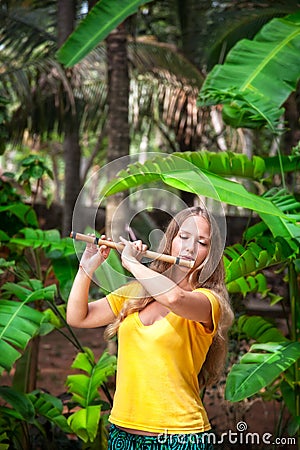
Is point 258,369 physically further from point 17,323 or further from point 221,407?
point 221,407

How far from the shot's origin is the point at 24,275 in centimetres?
471

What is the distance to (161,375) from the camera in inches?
103

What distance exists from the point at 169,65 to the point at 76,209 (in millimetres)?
9206

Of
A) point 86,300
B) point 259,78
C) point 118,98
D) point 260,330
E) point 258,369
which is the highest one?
point 259,78

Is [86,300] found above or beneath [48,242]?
above

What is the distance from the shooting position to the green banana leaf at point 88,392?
4.16 meters

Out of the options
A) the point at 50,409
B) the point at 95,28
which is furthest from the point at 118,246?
the point at 95,28

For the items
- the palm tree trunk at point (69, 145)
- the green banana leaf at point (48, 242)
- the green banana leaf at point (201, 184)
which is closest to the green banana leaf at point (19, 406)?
the green banana leaf at point (48, 242)

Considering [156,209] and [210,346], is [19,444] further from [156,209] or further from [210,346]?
[156,209]

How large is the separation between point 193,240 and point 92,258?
35 centimetres

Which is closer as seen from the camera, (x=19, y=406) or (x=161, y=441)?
(x=161, y=441)

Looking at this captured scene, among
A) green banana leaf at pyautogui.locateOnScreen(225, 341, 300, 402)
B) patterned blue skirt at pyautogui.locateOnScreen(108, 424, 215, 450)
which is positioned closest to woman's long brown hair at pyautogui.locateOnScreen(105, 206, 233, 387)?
patterned blue skirt at pyautogui.locateOnScreen(108, 424, 215, 450)

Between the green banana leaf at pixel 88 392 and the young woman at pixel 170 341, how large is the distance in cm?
149

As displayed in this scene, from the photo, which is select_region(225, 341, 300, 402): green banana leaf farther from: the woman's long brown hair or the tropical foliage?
the woman's long brown hair
